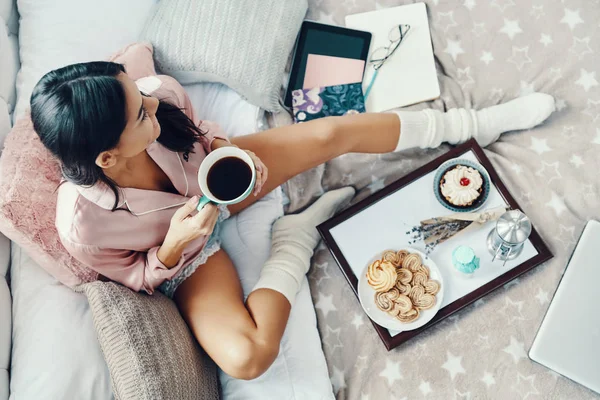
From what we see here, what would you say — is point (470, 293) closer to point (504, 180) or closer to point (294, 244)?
point (504, 180)

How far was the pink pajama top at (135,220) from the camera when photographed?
3.52 feet

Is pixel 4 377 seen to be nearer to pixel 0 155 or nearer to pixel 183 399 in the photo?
pixel 183 399

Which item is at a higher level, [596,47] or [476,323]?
[596,47]

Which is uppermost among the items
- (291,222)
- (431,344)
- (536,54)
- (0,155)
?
(536,54)

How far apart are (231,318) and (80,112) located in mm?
625

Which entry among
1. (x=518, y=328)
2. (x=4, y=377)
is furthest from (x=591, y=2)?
(x=4, y=377)

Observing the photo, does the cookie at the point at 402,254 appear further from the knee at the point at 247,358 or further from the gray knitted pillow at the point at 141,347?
the gray knitted pillow at the point at 141,347

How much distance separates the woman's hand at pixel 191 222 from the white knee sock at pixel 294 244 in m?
0.31

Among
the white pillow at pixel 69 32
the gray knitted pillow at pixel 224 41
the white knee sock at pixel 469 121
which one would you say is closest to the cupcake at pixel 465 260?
the white knee sock at pixel 469 121

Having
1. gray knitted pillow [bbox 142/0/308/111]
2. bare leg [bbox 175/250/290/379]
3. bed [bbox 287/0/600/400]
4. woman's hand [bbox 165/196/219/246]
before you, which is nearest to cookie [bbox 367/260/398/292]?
bed [bbox 287/0/600/400]

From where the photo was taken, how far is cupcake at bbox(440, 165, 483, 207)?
1.35 m

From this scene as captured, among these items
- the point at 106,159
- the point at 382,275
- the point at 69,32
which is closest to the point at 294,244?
the point at 382,275

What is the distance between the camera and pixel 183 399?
3.64 feet

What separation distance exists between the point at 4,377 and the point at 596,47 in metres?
1.73
